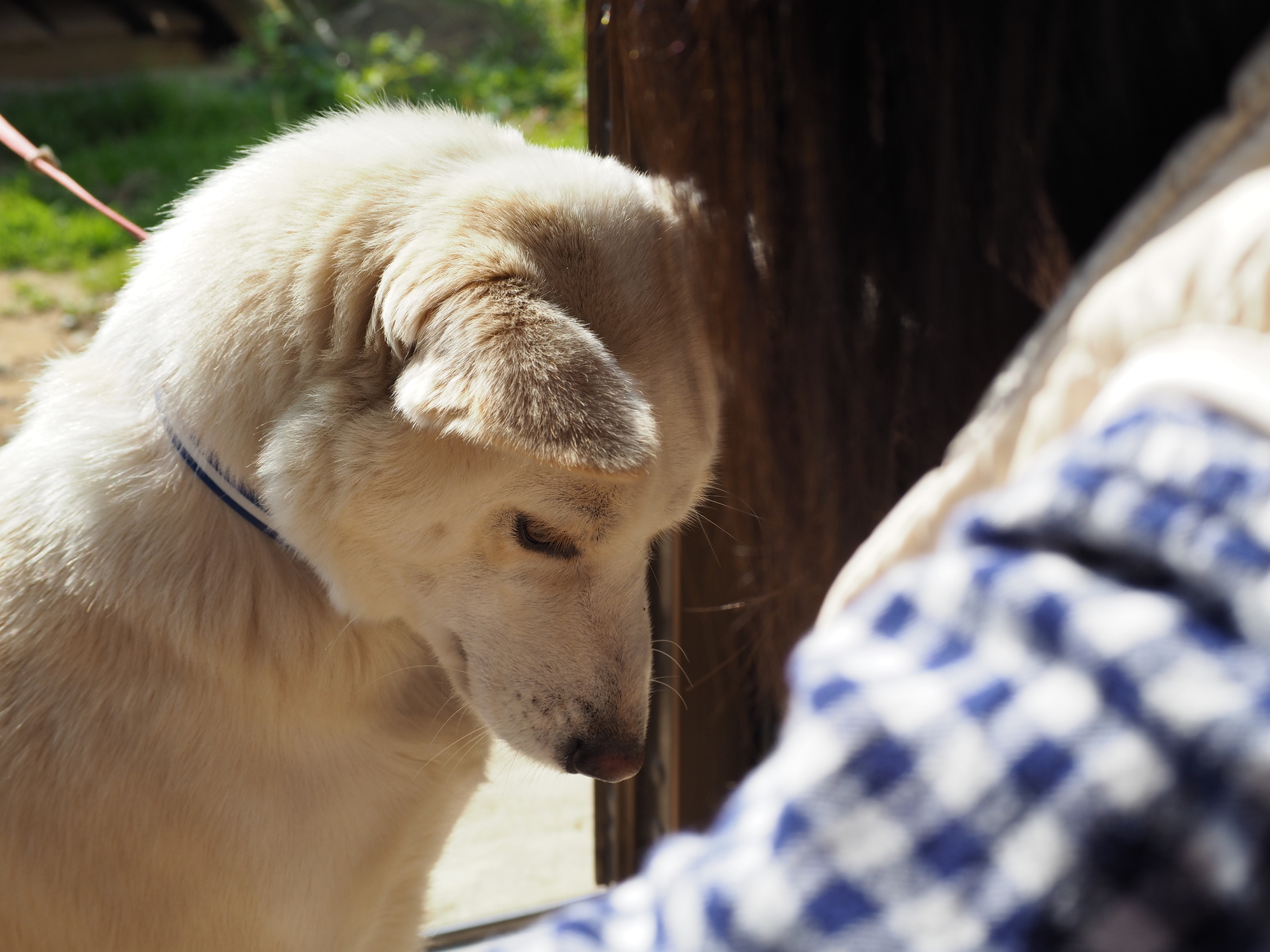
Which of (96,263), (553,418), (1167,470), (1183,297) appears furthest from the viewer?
(96,263)

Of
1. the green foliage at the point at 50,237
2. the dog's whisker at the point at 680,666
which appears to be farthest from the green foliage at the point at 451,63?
the dog's whisker at the point at 680,666

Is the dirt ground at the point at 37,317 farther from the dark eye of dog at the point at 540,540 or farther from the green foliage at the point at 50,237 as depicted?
the dark eye of dog at the point at 540,540

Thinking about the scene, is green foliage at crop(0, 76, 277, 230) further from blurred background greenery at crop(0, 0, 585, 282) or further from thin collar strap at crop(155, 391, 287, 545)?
thin collar strap at crop(155, 391, 287, 545)

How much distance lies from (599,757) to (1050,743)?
937mm

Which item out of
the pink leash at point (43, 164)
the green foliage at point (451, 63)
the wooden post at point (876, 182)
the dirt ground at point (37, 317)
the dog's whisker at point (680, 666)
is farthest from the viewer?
the green foliage at point (451, 63)

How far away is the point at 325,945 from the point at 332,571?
519 mm

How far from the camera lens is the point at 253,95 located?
455 cm

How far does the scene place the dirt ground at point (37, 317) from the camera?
3.33 m

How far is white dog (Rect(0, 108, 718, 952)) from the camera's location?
1.15m

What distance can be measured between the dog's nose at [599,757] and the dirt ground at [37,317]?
2.81 meters

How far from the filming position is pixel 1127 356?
58cm

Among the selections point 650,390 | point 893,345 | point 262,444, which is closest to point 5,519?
point 262,444

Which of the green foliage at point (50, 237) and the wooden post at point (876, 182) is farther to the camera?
the green foliage at point (50, 237)

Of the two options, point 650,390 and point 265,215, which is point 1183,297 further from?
point 265,215
